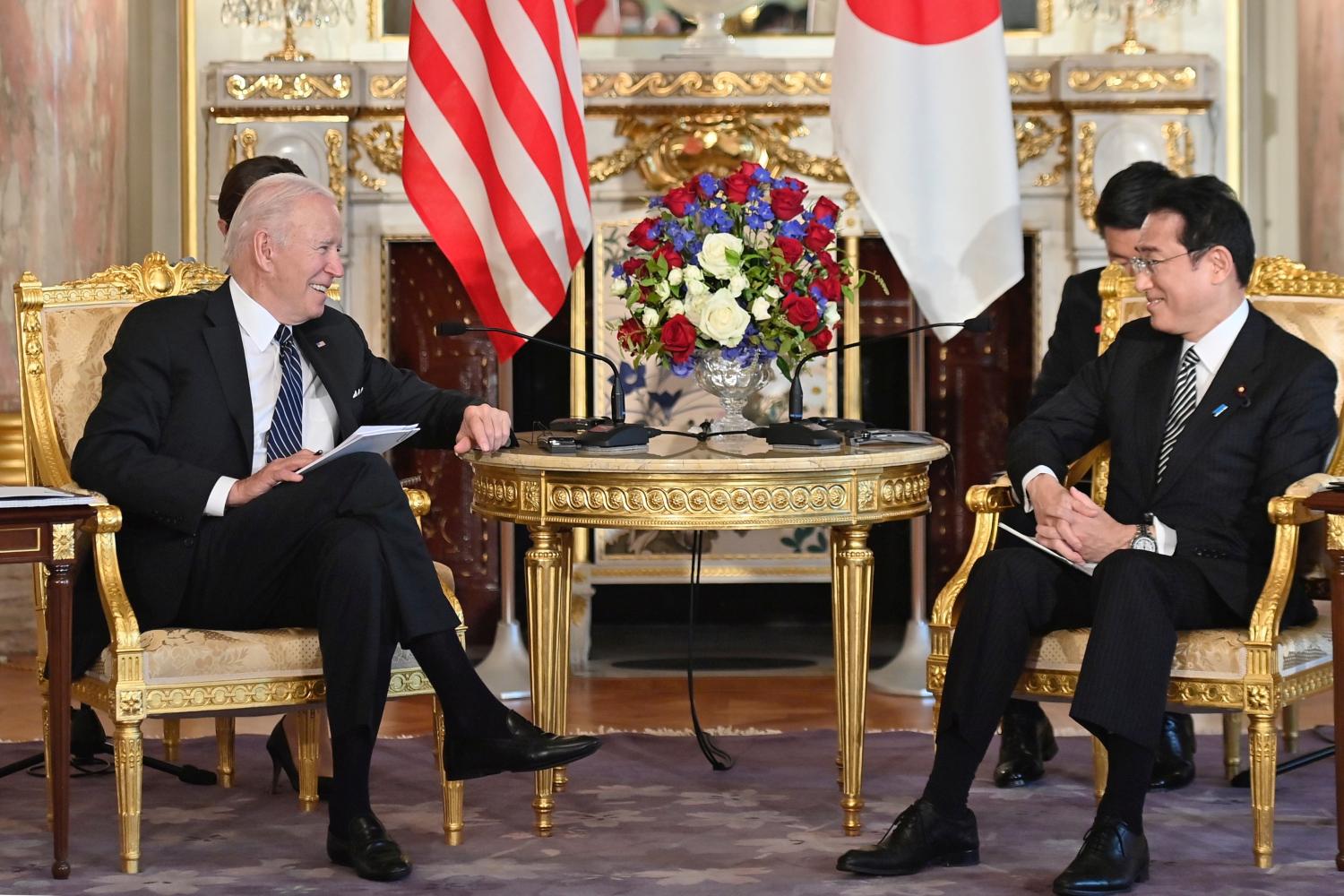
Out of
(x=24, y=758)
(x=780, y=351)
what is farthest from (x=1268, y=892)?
(x=24, y=758)

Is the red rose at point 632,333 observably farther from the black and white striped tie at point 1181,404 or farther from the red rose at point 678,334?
the black and white striped tie at point 1181,404

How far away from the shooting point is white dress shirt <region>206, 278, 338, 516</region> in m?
3.61

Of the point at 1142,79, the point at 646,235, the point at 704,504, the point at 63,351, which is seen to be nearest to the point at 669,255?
the point at 646,235

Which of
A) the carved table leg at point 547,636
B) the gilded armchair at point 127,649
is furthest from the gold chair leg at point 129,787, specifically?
the carved table leg at point 547,636

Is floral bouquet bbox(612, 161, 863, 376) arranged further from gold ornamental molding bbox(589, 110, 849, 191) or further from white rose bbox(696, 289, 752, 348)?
gold ornamental molding bbox(589, 110, 849, 191)

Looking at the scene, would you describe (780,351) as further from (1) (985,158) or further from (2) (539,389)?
(2) (539,389)

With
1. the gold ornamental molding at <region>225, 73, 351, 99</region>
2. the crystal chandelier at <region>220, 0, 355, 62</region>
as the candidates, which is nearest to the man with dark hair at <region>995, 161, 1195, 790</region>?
the gold ornamental molding at <region>225, 73, 351, 99</region>

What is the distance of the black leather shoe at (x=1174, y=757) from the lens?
13.2 ft

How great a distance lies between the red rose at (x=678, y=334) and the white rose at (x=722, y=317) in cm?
3

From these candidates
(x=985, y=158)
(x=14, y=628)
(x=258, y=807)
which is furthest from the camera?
(x=14, y=628)

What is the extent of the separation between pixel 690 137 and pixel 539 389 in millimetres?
1032

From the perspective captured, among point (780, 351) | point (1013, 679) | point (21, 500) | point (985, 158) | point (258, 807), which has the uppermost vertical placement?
point (985, 158)

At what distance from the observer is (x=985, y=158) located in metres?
4.94

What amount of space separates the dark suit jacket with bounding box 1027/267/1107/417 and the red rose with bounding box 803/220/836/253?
788 millimetres
